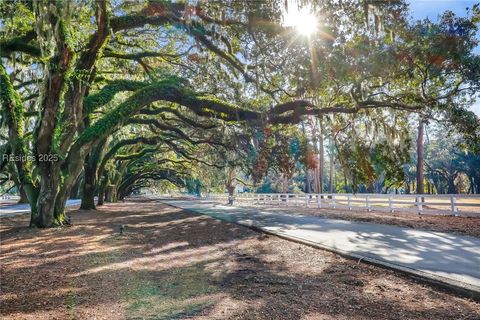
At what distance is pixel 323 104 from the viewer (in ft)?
56.3

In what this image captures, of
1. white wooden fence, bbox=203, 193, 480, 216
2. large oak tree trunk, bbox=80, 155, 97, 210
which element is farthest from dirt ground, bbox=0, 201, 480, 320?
large oak tree trunk, bbox=80, 155, 97, 210

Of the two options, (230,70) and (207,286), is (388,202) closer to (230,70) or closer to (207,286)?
(230,70)

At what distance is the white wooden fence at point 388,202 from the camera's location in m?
14.9

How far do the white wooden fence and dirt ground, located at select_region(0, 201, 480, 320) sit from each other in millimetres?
9654

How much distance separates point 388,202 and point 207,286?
1570cm

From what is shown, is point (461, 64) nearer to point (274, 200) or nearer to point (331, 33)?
point (331, 33)

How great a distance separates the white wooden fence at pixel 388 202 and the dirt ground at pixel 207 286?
31.7 feet

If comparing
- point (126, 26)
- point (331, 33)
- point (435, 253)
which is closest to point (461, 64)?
point (331, 33)

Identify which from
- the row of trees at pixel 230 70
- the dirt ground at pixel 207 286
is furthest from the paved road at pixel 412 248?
the row of trees at pixel 230 70

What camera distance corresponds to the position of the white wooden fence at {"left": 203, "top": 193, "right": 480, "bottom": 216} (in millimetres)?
14850

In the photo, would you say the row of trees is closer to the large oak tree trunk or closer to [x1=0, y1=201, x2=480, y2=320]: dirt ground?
[x1=0, y1=201, x2=480, y2=320]: dirt ground

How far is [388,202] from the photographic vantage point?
18578 mm

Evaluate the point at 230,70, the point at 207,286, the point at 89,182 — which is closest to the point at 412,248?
the point at 207,286

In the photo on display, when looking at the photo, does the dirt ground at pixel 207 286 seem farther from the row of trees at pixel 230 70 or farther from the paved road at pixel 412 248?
the row of trees at pixel 230 70
